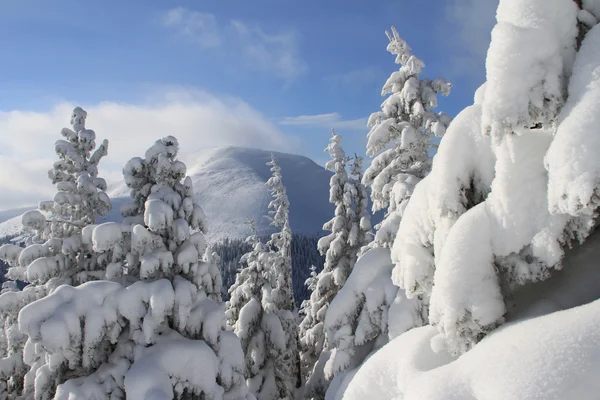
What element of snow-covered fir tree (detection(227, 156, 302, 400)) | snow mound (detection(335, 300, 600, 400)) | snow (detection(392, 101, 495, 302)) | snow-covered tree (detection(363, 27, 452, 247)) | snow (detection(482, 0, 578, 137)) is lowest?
snow-covered fir tree (detection(227, 156, 302, 400))

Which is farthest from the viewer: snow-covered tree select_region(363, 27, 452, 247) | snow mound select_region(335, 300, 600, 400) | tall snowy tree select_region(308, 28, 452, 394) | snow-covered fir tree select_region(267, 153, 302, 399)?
snow-covered fir tree select_region(267, 153, 302, 399)

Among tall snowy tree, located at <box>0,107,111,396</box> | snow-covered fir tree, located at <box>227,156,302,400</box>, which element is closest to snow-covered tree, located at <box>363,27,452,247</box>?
snow-covered fir tree, located at <box>227,156,302,400</box>

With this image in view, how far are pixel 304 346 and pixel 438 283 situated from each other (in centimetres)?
1985

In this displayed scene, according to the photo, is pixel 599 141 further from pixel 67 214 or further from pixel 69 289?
pixel 67 214

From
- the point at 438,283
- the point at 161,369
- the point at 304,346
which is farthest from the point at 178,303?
the point at 304,346

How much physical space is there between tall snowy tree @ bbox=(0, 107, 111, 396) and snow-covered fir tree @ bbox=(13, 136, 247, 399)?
1948 mm

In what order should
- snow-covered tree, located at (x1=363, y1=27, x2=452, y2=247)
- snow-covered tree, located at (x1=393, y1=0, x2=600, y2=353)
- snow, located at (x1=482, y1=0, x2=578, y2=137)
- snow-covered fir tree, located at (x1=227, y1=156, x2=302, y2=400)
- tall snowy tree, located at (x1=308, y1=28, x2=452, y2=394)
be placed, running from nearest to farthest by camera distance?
snow-covered tree, located at (x1=393, y1=0, x2=600, y2=353)
snow, located at (x1=482, y1=0, x2=578, y2=137)
tall snowy tree, located at (x1=308, y1=28, x2=452, y2=394)
snow-covered tree, located at (x1=363, y1=27, x2=452, y2=247)
snow-covered fir tree, located at (x1=227, y1=156, x2=302, y2=400)

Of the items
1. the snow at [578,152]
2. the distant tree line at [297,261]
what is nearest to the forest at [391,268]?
the snow at [578,152]

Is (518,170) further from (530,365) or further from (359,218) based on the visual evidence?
(359,218)

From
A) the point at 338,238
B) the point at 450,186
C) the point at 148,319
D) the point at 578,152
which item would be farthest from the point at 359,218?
the point at 578,152

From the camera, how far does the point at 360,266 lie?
39.5ft

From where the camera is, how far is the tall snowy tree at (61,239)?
12.6 meters

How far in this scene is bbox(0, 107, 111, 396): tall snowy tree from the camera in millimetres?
12625

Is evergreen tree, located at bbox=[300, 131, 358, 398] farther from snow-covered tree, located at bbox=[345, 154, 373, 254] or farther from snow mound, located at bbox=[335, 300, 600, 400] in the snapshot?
snow mound, located at bbox=[335, 300, 600, 400]
